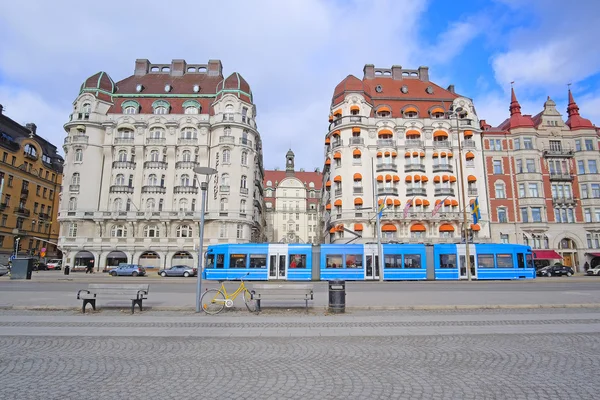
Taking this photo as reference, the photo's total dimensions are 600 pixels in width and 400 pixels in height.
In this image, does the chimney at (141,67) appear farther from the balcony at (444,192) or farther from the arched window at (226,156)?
the balcony at (444,192)

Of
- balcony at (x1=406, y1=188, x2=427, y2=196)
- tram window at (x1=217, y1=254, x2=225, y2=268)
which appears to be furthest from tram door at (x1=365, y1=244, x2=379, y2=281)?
balcony at (x1=406, y1=188, x2=427, y2=196)

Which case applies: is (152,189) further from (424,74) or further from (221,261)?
(424,74)

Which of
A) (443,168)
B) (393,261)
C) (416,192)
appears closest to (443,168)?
(443,168)

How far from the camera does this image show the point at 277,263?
100 feet

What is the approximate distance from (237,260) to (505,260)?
979 inches

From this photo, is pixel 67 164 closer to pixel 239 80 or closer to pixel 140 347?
pixel 239 80

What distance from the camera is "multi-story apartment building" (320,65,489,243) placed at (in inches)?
1901

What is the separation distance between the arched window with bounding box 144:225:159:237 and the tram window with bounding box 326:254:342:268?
3081cm

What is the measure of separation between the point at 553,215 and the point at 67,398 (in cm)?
6038

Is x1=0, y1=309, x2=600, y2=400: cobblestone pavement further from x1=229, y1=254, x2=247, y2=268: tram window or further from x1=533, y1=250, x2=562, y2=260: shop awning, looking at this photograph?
x1=533, y1=250, x2=562, y2=260: shop awning

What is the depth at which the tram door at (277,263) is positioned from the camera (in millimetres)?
30391

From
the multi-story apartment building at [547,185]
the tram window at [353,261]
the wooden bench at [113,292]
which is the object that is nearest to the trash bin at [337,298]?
the wooden bench at [113,292]

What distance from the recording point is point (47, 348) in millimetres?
7527

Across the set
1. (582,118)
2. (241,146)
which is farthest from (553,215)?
(241,146)
